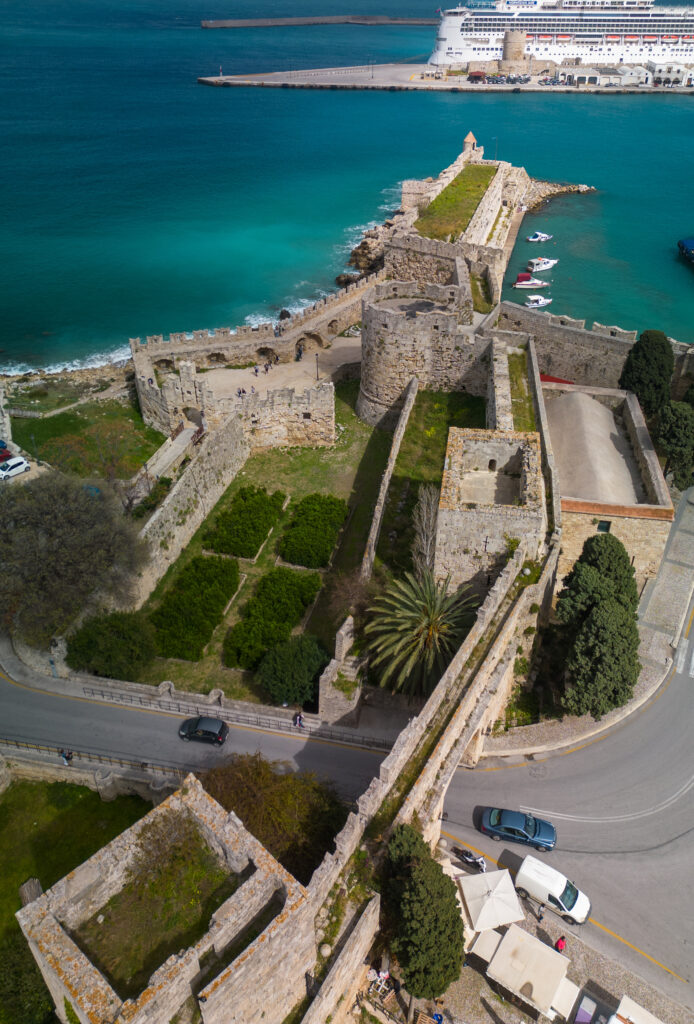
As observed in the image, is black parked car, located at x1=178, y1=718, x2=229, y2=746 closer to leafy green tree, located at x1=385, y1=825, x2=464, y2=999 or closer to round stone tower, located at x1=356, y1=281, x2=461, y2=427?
leafy green tree, located at x1=385, y1=825, x2=464, y2=999

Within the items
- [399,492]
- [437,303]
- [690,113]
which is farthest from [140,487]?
[690,113]

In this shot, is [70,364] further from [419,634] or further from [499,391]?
[419,634]

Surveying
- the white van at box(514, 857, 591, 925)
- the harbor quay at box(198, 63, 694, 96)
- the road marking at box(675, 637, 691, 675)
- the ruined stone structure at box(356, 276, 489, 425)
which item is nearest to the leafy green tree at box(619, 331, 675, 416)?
the ruined stone structure at box(356, 276, 489, 425)

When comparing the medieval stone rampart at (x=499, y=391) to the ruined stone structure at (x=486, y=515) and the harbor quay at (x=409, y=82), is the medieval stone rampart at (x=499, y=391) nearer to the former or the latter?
the ruined stone structure at (x=486, y=515)

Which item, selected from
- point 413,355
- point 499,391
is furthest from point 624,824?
point 413,355

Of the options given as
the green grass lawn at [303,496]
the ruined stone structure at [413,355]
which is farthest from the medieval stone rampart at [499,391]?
the green grass lawn at [303,496]

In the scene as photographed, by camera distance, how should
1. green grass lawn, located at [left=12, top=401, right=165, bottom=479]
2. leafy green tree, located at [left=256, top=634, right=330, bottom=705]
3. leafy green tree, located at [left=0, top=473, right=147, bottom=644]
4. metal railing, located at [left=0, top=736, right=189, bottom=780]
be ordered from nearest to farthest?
metal railing, located at [left=0, top=736, right=189, bottom=780] → leafy green tree, located at [left=256, top=634, right=330, bottom=705] → leafy green tree, located at [left=0, top=473, right=147, bottom=644] → green grass lawn, located at [left=12, top=401, right=165, bottom=479]

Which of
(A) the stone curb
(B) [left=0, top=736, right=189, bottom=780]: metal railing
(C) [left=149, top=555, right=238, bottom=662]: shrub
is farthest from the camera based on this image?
(C) [left=149, top=555, right=238, bottom=662]: shrub
